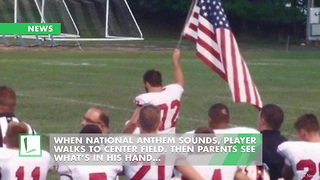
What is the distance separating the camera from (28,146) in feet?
28.2

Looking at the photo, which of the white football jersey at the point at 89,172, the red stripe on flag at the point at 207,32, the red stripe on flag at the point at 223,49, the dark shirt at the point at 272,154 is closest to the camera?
the white football jersey at the point at 89,172

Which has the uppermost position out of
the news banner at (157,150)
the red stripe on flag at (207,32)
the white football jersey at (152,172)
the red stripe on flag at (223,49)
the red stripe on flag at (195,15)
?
the red stripe on flag at (195,15)

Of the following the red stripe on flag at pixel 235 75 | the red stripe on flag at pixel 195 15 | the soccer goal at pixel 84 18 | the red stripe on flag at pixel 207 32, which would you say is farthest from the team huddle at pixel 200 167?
the soccer goal at pixel 84 18

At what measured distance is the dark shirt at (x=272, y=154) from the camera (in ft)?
29.4

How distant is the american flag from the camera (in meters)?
10.4

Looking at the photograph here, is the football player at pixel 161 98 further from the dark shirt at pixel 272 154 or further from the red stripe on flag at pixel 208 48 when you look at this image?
the dark shirt at pixel 272 154

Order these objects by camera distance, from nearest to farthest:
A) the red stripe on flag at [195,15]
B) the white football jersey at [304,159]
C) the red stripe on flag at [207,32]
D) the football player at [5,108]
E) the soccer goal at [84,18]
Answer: the white football jersey at [304,159]
the football player at [5,108]
the red stripe on flag at [207,32]
the red stripe on flag at [195,15]
the soccer goal at [84,18]

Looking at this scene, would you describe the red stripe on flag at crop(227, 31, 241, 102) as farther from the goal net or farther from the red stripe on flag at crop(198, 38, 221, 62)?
the goal net

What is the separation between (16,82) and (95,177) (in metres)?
19.8

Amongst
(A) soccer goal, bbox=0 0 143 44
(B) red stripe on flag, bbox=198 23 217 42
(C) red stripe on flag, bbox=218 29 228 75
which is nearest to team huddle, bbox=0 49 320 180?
(C) red stripe on flag, bbox=218 29 228 75

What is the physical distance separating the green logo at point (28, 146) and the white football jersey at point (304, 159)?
216cm

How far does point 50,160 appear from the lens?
28.5 ft

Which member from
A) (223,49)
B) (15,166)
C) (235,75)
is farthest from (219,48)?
(15,166)

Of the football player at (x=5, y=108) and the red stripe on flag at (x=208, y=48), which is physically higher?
the red stripe on flag at (x=208, y=48)
